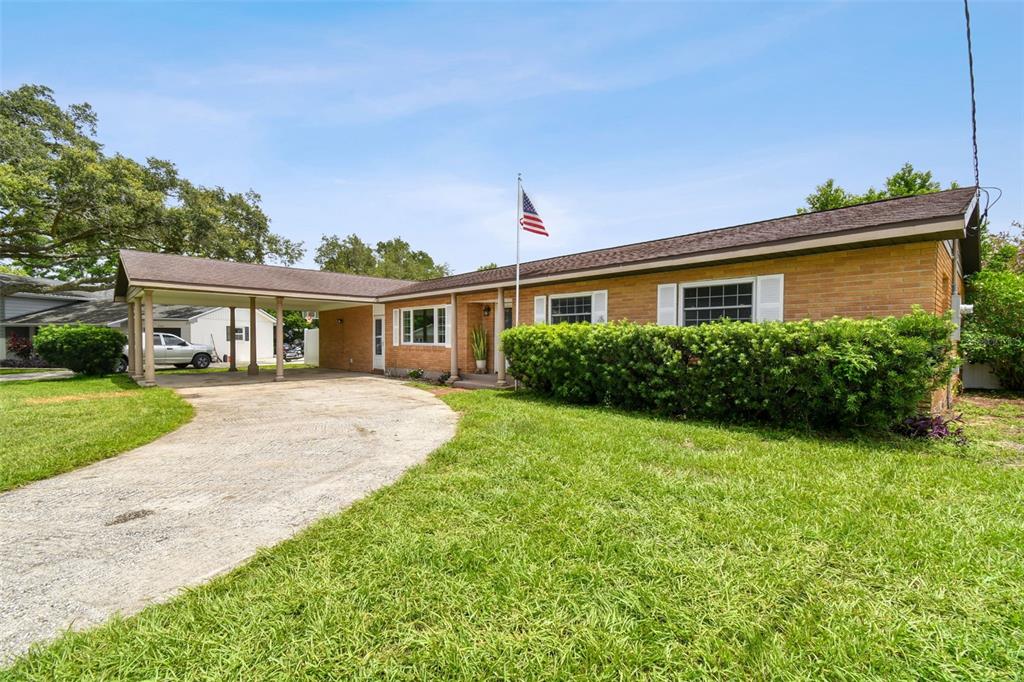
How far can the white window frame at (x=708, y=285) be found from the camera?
25.1 feet

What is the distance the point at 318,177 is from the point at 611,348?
36.0 feet

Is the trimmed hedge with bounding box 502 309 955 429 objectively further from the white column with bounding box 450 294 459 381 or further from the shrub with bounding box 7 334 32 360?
the shrub with bounding box 7 334 32 360

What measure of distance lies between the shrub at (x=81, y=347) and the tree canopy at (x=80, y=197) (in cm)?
731

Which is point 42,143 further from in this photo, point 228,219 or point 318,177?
point 318,177

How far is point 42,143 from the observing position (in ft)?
66.7

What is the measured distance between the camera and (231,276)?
562 inches

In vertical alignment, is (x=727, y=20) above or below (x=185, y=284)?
above

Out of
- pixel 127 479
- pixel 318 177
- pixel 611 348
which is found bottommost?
pixel 127 479

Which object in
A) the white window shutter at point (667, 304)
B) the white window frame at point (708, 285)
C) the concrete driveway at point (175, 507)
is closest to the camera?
the concrete driveway at point (175, 507)

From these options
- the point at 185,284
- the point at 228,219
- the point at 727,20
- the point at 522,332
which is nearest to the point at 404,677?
the point at 522,332

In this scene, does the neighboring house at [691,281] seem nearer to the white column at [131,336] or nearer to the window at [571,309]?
the window at [571,309]

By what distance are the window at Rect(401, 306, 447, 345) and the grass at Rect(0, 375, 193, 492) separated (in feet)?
22.4

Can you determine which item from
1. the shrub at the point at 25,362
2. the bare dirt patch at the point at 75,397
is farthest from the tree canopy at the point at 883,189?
the shrub at the point at 25,362

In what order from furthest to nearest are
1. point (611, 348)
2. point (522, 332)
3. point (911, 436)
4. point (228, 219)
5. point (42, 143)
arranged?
point (228, 219) < point (42, 143) < point (522, 332) < point (611, 348) < point (911, 436)
